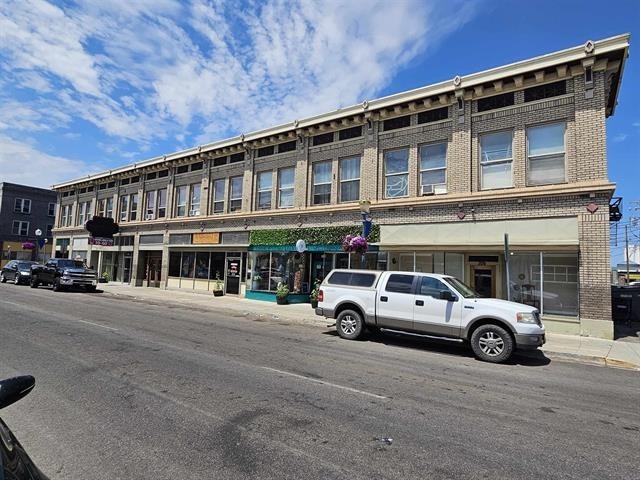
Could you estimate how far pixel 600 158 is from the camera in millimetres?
12891

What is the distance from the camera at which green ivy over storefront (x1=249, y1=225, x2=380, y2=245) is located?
1772 centimetres

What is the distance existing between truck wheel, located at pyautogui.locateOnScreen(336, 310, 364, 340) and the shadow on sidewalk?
351 millimetres

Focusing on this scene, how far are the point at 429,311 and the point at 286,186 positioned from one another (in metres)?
13.1

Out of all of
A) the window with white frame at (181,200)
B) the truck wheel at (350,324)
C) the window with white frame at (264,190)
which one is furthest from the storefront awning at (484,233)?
the window with white frame at (181,200)

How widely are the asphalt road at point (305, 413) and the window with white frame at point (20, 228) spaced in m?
55.3

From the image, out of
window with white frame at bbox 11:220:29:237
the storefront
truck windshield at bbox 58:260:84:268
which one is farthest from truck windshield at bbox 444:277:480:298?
window with white frame at bbox 11:220:29:237

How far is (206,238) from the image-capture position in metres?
24.1

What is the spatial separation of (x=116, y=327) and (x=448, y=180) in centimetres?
1281

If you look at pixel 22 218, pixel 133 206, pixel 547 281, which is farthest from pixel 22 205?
pixel 547 281

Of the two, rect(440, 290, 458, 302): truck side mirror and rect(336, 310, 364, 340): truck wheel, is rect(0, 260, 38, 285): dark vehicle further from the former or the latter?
rect(440, 290, 458, 302): truck side mirror

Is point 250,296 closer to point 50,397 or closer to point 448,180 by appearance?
point 448,180

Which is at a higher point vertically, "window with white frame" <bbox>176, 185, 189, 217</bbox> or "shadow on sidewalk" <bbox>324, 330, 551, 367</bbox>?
"window with white frame" <bbox>176, 185, 189, 217</bbox>

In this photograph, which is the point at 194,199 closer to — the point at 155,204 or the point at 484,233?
the point at 155,204

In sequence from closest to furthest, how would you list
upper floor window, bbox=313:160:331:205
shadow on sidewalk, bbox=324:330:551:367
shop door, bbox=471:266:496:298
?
1. shadow on sidewalk, bbox=324:330:551:367
2. shop door, bbox=471:266:496:298
3. upper floor window, bbox=313:160:331:205
